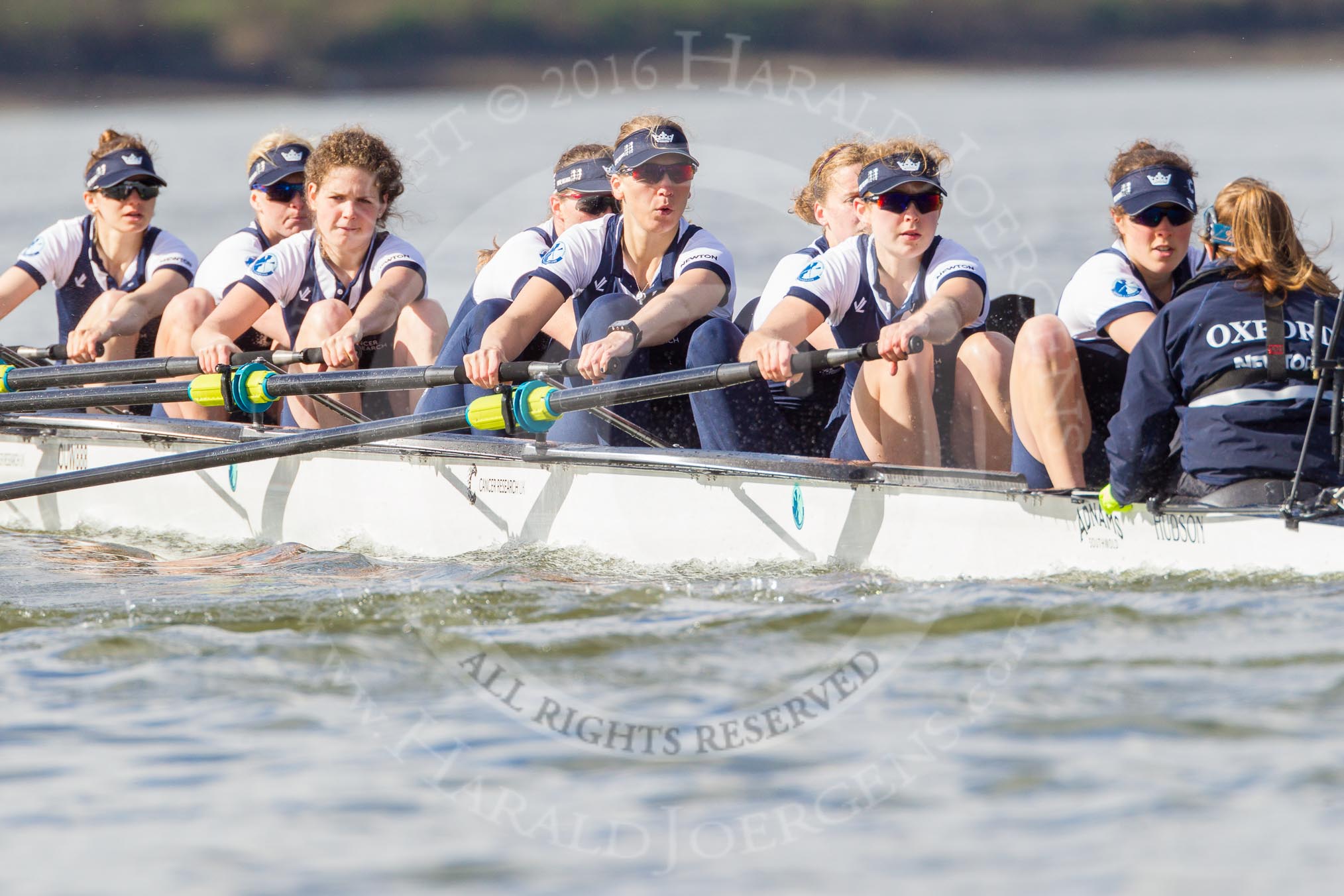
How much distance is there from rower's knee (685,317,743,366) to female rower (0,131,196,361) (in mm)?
3127

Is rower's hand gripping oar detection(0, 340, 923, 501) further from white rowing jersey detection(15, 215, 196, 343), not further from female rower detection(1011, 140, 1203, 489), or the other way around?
white rowing jersey detection(15, 215, 196, 343)

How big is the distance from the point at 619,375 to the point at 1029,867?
2746mm

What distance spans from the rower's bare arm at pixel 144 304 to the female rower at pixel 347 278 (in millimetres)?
847

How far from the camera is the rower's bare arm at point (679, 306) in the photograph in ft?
17.4

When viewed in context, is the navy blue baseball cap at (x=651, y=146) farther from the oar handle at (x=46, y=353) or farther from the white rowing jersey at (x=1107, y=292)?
the oar handle at (x=46, y=353)

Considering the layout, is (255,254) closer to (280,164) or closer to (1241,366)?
(280,164)

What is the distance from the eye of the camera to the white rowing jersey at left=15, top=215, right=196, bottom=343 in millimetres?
7418

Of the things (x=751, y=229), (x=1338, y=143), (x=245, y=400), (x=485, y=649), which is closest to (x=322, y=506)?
(x=245, y=400)

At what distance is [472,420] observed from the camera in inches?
207

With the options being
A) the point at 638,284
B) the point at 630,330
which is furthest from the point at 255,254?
the point at 630,330

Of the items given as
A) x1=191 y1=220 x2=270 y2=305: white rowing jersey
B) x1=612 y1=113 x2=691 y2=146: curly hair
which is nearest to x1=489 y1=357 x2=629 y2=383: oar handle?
x1=612 y1=113 x2=691 y2=146: curly hair

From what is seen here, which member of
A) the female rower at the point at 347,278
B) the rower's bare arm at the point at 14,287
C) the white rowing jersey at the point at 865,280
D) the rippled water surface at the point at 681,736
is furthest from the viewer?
the rower's bare arm at the point at 14,287

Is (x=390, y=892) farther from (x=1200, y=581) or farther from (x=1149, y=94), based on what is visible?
(x=1149, y=94)

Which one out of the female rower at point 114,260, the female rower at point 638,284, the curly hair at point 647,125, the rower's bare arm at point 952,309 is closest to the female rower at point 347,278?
the female rower at point 638,284
